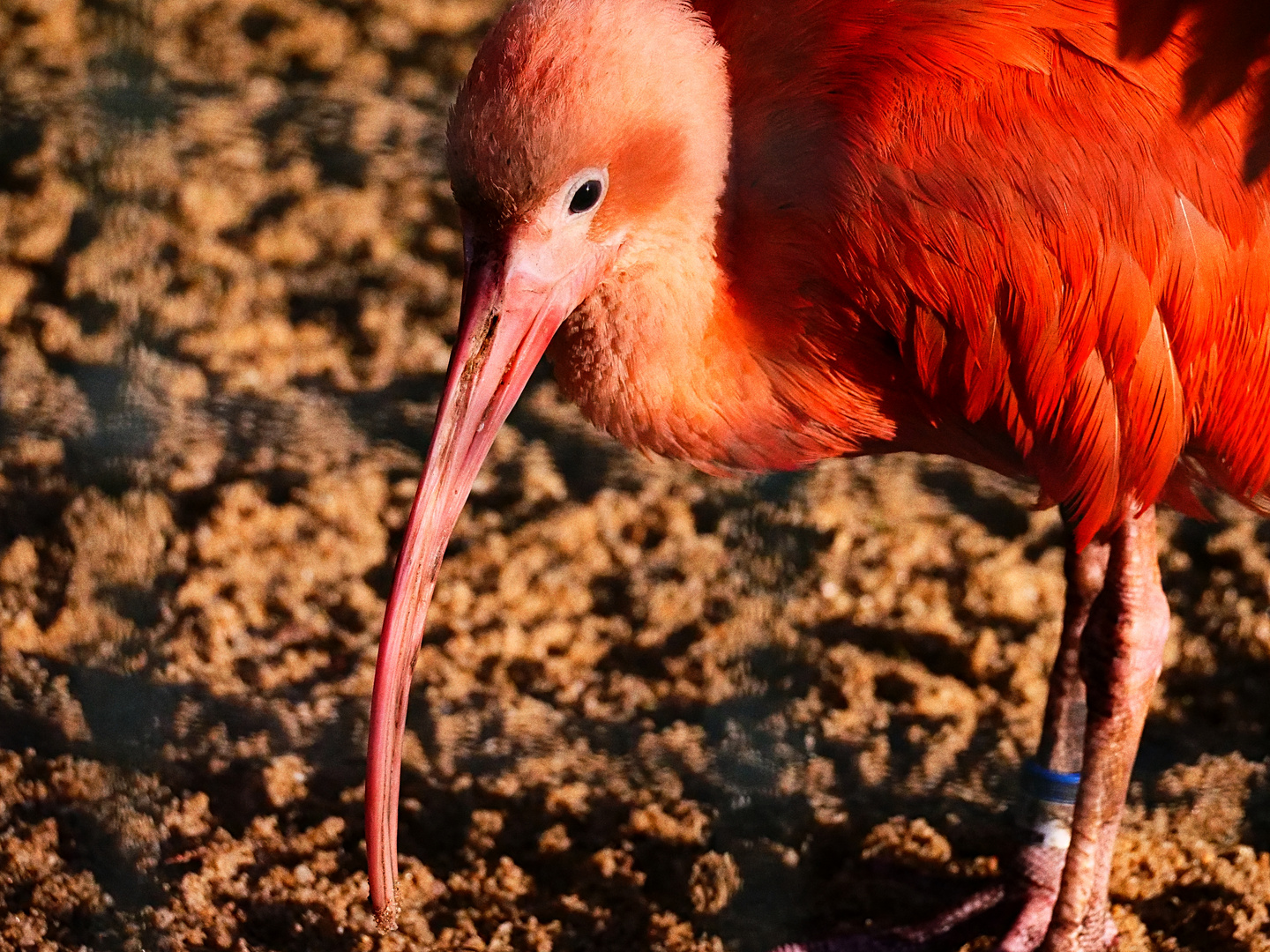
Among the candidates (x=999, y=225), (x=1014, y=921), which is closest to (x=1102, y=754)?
(x=1014, y=921)

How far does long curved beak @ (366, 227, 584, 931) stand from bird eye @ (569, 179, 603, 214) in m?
0.04

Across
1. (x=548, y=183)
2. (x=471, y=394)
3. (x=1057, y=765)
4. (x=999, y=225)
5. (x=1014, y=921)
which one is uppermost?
(x=999, y=225)

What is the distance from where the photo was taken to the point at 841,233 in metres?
1.40

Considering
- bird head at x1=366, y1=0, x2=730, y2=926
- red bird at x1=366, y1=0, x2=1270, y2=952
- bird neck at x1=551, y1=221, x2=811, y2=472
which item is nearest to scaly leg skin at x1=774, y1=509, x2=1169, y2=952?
red bird at x1=366, y1=0, x2=1270, y2=952

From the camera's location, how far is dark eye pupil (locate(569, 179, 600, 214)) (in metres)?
1.34

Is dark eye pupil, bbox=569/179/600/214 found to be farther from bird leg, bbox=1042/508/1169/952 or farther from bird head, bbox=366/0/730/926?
bird leg, bbox=1042/508/1169/952

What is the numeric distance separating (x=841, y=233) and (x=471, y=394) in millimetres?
370

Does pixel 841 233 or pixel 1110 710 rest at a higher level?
pixel 841 233

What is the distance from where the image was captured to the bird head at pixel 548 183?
1293 mm

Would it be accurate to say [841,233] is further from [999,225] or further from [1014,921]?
[1014,921]

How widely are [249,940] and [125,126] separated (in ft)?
3.38

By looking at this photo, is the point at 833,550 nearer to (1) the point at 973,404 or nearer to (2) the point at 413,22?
(1) the point at 973,404

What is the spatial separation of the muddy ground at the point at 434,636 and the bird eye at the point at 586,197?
2.19 ft

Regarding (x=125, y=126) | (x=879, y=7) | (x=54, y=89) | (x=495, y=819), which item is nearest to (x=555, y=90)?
(x=879, y=7)
